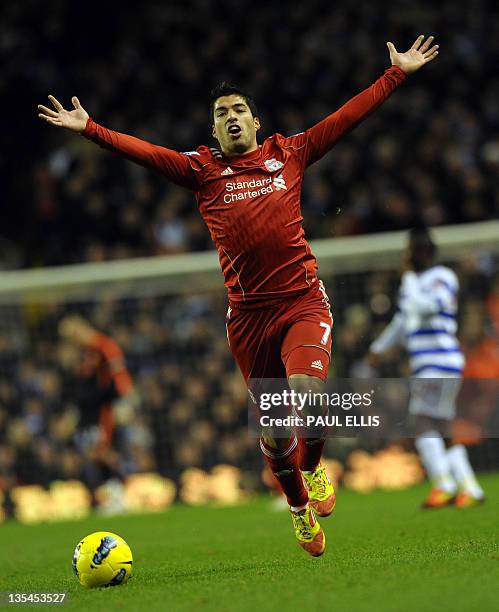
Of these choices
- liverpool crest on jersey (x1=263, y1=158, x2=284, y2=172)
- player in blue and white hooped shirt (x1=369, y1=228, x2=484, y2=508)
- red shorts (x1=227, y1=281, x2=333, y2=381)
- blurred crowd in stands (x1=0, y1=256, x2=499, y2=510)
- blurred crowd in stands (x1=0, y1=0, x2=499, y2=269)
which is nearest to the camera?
red shorts (x1=227, y1=281, x2=333, y2=381)

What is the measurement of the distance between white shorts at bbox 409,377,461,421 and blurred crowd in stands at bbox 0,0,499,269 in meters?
6.03

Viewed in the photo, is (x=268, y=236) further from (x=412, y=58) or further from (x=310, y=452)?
(x=412, y=58)

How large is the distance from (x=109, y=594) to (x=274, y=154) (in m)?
2.77

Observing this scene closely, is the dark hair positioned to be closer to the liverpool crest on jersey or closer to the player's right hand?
the liverpool crest on jersey

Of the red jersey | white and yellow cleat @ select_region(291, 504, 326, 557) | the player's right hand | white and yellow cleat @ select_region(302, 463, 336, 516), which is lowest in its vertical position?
white and yellow cleat @ select_region(291, 504, 326, 557)

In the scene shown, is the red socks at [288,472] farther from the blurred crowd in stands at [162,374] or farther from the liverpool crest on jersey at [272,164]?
the blurred crowd in stands at [162,374]

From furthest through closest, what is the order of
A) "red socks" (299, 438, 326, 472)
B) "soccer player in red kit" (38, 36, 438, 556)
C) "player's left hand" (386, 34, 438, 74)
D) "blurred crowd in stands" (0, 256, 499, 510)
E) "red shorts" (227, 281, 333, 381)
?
"blurred crowd in stands" (0, 256, 499, 510) → "player's left hand" (386, 34, 438, 74) → "soccer player in red kit" (38, 36, 438, 556) → "red socks" (299, 438, 326, 472) → "red shorts" (227, 281, 333, 381)

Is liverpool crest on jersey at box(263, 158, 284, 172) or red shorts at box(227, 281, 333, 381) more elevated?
liverpool crest on jersey at box(263, 158, 284, 172)

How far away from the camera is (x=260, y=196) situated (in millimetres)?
6859

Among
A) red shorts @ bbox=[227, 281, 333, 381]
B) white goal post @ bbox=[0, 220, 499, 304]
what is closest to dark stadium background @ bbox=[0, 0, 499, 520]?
white goal post @ bbox=[0, 220, 499, 304]

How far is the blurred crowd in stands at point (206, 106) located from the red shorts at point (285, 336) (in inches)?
360

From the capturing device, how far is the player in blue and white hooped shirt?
10062mm

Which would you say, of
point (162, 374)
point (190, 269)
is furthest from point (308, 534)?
point (162, 374)

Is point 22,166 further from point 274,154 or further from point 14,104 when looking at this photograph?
point 274,154
